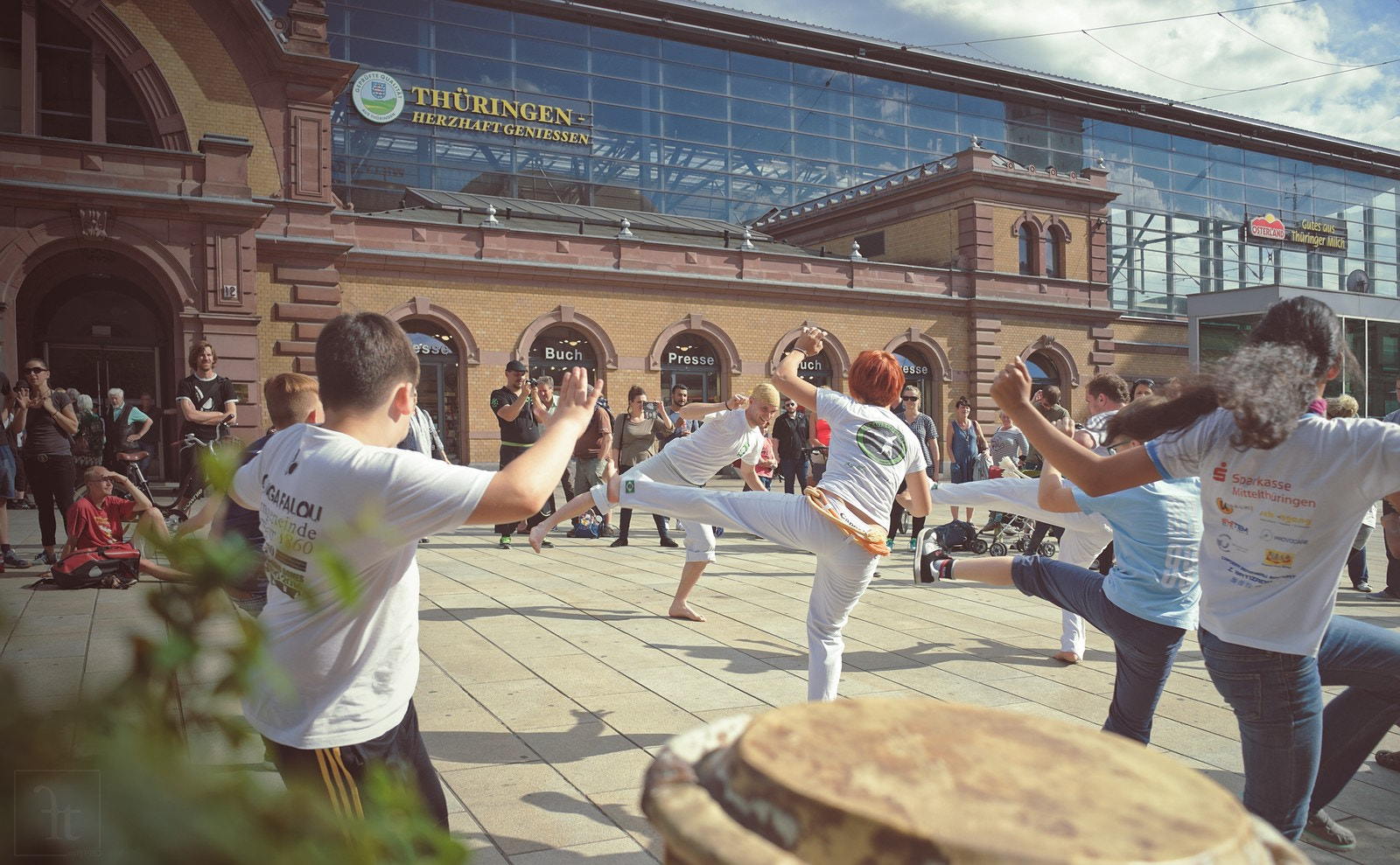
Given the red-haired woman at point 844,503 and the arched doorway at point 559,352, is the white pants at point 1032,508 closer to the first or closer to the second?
the red-haired woman at point 844,503

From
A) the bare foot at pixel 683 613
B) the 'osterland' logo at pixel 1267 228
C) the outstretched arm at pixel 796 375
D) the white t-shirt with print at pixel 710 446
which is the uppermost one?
the 'osterland' logo at pixel 1267 228

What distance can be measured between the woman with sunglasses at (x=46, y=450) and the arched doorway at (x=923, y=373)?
26283 millimetres

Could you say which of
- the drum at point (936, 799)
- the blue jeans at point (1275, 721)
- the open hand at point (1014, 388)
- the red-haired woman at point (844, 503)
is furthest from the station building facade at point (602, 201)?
the drum at point (936, 799)

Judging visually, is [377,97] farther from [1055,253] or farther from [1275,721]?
[1275,721]

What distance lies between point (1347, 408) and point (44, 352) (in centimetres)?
2381

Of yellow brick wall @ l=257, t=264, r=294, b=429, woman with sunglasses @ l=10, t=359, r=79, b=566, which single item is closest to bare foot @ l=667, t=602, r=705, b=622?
woman with sunglasses @ l=10, t=359, r=79, b=566

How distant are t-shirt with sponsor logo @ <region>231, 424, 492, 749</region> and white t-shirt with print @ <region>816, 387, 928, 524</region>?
2618 mm

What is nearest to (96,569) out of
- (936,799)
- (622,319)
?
(936,799)

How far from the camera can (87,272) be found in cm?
2114

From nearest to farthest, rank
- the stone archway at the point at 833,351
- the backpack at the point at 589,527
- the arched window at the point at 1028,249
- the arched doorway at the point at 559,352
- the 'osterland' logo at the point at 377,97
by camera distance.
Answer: the backpack at the point at 589,527 < the arched doorway at the point at 559,352 < the stone archway at the point at 833,351 < the 'osterland' logo at the point at 377,97 < the arched window at the point at 1028,249

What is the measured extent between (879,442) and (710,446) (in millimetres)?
3038

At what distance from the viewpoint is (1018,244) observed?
34.2 m

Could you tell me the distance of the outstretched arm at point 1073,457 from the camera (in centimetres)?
287

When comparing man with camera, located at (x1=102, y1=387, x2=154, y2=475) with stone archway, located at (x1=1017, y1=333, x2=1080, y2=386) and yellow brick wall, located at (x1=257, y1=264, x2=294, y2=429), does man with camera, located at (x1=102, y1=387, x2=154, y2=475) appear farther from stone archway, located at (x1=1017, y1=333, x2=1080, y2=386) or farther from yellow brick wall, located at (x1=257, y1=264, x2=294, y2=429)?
stone archway, located at (x1=1017, y1=333, x2=1080, y2=386)
